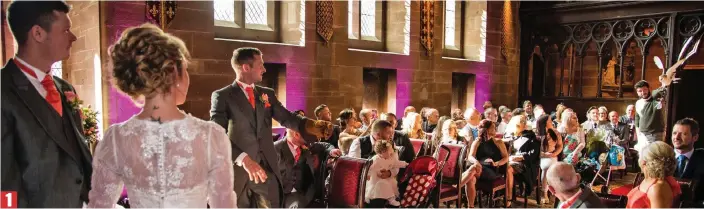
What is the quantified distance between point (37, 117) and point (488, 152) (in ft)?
13.8

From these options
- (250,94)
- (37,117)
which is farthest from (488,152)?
(37,117)

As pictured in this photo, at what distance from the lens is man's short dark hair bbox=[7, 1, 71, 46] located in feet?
5.57

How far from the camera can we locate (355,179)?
339cm

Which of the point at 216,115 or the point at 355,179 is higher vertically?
the point at 216,115

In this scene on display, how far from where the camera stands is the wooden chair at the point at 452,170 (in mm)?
4480

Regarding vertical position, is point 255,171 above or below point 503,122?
above

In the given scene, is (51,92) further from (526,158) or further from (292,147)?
(526,158)

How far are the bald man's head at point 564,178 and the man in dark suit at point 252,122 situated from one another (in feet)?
4.17

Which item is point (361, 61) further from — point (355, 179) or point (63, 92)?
point (63, 92)

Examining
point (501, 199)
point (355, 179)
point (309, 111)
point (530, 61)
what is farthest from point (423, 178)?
point (530, 61)

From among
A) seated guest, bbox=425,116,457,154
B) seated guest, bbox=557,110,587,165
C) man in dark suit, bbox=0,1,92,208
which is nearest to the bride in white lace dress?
man in dark suit, bbox=0,1,92,208

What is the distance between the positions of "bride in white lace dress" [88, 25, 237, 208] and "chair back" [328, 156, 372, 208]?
73.5 inches

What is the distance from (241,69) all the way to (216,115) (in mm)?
320

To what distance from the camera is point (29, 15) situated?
5.57ft
